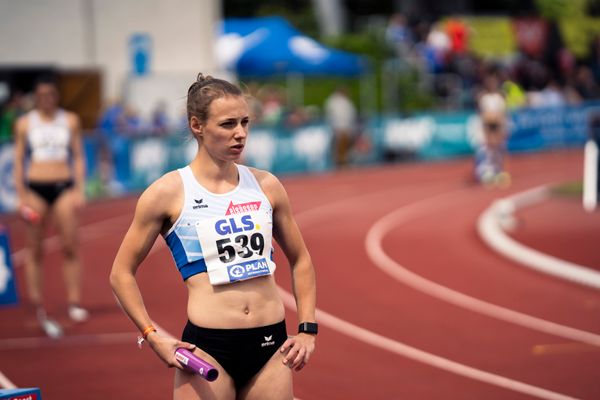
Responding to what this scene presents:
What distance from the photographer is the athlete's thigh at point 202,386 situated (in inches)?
193

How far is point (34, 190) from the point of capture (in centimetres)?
1108

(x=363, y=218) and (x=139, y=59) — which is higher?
(x=139, y=59)

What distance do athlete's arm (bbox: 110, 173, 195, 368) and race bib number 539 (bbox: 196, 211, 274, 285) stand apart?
18 cm

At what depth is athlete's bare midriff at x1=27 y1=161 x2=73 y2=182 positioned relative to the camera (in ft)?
36.3

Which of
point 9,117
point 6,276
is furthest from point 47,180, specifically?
point 9,117

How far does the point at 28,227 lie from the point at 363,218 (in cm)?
951

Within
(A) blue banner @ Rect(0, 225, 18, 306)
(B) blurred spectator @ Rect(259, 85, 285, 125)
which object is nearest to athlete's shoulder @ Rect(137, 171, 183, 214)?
(A) blue banner @ Rect(0, 225, 18, 306)

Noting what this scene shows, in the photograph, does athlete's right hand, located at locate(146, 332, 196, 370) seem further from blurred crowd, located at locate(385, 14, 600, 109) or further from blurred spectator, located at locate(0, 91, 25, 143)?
blurred crowd, located at locate(385, 14, 600, 109)

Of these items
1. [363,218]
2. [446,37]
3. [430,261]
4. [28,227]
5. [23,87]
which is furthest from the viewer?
[446,37]

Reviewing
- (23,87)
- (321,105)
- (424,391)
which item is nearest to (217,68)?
(23,87)

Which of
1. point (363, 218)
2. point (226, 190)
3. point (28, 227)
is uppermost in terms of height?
point (226, 190)

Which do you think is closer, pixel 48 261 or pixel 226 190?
pixel 226 190

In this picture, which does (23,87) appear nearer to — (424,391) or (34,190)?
(34,190)

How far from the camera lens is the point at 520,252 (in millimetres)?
14789
